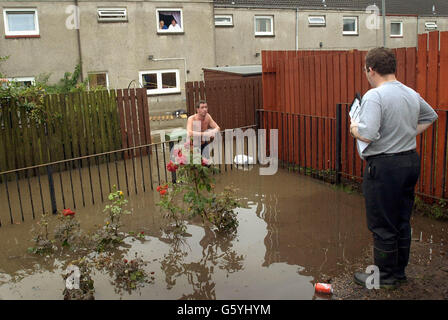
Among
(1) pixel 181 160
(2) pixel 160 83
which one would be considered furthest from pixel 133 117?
(2) pixel 160 83

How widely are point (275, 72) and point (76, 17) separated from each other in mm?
12798

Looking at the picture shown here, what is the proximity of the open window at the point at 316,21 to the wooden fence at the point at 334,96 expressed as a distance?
15545mm

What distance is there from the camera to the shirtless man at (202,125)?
7.82 m

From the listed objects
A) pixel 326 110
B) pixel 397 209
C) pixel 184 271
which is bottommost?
pixel 184 271

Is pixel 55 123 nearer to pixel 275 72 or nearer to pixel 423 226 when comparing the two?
pixel 275 72

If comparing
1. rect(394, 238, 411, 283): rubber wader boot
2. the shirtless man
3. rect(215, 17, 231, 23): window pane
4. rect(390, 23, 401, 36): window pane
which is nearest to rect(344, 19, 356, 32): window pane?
rect(390, 23, 401, 36): window pane

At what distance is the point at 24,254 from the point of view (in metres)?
5.31

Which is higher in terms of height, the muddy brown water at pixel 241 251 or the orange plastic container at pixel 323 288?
the orange plastic container at pixel 323 288

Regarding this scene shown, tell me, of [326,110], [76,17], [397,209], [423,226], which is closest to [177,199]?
[326,110]

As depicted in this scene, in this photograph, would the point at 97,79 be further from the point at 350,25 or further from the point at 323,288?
the point at 323,288

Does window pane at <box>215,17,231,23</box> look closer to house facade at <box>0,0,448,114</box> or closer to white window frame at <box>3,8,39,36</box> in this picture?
house facade at <box>0,0,448,114</box>

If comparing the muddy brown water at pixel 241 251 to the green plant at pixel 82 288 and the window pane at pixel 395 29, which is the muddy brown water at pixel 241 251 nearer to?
the green plant at pixel 82 288

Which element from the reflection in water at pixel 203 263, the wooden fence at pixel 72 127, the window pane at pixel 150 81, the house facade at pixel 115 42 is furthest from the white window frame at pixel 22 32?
the reflection in water at pixel 203 263

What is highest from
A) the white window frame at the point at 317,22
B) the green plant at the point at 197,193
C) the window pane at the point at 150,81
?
the white window frame at the point at 317,22
